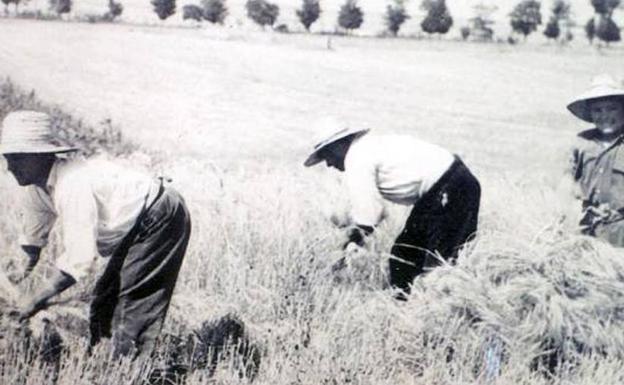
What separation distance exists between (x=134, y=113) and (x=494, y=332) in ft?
5.65

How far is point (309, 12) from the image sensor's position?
2.90m

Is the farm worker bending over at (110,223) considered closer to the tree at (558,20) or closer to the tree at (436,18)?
the tree at (436,18)

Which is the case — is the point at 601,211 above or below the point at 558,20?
below

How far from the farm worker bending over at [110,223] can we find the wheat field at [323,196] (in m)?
0.13

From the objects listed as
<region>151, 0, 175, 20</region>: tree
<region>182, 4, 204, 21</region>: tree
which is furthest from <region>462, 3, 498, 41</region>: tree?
<region>151, 0, 175, 20</region>: tree

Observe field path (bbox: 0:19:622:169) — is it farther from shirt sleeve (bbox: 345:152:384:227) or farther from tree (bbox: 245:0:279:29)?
shirt sleeve (bbox: 345:152:384:227)

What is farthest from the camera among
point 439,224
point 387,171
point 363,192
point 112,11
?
point 112,11

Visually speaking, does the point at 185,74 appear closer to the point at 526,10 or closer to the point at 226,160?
the point at 226,160

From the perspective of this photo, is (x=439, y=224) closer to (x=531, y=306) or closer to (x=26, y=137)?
(x=531, y=306)

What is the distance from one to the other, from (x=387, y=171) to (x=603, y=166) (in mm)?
944

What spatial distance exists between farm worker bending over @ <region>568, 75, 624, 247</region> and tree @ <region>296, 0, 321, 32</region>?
122 cm

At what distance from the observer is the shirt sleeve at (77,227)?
1680 mm

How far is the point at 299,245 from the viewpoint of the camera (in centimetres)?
259

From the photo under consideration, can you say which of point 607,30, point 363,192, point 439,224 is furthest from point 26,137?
point 607,30
